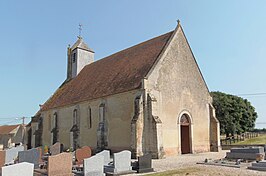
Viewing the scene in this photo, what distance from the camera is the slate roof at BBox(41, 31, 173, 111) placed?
20617mm

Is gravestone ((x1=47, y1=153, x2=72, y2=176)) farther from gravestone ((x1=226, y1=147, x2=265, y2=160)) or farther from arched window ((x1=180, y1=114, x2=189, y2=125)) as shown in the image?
arched window ((x1=180, y1=114, x2=189, y2=125))

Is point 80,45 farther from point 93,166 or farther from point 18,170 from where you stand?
point 18,170

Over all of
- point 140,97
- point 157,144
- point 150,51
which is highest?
point 150,51

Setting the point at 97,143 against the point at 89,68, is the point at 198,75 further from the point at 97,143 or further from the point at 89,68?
the point at 89,68

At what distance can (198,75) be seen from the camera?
23672 mm

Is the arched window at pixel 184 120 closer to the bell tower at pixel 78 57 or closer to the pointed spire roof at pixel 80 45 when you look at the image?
the bell tower at pixel 78 57

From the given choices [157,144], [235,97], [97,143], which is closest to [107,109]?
[97,143]

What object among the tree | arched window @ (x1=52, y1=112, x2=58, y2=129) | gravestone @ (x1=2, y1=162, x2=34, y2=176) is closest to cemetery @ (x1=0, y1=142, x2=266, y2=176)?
gravestone @ (x1=2, y1=162, x2=34, y2=176)

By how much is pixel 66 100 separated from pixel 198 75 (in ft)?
48.0

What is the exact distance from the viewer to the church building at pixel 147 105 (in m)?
18.4

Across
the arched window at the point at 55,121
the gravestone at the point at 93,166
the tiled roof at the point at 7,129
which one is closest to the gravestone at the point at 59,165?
the gravestone at the point at 93,166

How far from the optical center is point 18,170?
8.68 metres

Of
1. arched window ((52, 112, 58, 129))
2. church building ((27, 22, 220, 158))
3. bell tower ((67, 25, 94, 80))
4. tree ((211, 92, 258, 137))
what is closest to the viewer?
church building ((27, 22, 220, 158))

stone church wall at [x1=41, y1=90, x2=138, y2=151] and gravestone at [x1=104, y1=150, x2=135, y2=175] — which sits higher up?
stone church wall at [x1=41, y1=90, x2=138, y2=151]
